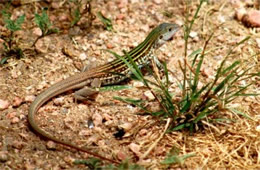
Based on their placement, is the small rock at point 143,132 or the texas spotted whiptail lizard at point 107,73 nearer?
the small rock at point 143,132

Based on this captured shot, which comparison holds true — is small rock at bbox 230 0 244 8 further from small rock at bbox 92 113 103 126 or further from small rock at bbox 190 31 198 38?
small rock at bbox 92 113 103 126

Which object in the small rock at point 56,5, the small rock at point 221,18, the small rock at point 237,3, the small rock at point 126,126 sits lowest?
the small rock at point 126,126

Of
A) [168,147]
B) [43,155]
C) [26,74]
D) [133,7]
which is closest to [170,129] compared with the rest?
[168,147]

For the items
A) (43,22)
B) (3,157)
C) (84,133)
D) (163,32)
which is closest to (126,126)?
(84,133)

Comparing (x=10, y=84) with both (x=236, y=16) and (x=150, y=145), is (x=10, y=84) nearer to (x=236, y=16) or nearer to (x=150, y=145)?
(x=150, y=145)

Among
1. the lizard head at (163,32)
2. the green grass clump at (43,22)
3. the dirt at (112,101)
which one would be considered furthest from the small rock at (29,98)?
the lizard head at (163,32)

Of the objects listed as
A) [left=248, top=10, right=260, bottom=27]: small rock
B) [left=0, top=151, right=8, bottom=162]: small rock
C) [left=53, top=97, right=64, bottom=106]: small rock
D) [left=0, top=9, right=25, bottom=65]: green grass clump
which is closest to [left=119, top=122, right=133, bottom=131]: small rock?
[left=53, top=97, right=64, bottom=106]: small rock

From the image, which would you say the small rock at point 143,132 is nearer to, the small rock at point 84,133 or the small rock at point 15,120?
the small rock at point 84,133
